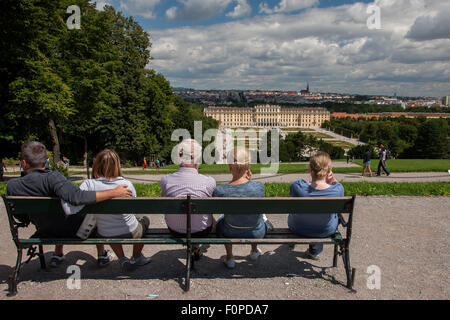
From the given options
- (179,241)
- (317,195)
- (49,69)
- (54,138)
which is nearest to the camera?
(179,241)

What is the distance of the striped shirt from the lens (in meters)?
3.89

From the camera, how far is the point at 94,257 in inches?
181

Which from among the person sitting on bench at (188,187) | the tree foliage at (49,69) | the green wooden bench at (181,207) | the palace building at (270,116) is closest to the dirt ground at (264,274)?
the green wooden bench at (181,207)

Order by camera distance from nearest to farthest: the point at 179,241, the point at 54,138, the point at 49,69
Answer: the point at 179,241, the point at 49,69, the point at 54,138

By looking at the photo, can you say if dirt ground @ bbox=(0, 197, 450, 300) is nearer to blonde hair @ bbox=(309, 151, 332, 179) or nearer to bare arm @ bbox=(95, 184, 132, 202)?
bare arm @ bbox=(95, 184, 132, 202)

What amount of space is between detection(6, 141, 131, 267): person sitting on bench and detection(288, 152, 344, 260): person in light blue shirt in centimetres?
188

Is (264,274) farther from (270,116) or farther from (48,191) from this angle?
(270,116)

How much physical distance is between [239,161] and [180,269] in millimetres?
1515

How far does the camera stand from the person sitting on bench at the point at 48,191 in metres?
3.47

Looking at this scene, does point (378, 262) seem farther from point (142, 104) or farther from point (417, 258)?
point (142, 104)

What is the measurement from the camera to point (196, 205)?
3.61 m

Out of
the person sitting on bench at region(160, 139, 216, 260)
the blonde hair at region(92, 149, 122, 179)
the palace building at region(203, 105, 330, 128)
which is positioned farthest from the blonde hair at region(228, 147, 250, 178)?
the palace building at region(203, 105, 330, 128)

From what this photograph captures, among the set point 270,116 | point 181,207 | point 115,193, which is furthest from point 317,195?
point 270,116

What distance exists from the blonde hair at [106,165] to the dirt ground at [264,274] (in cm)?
116
